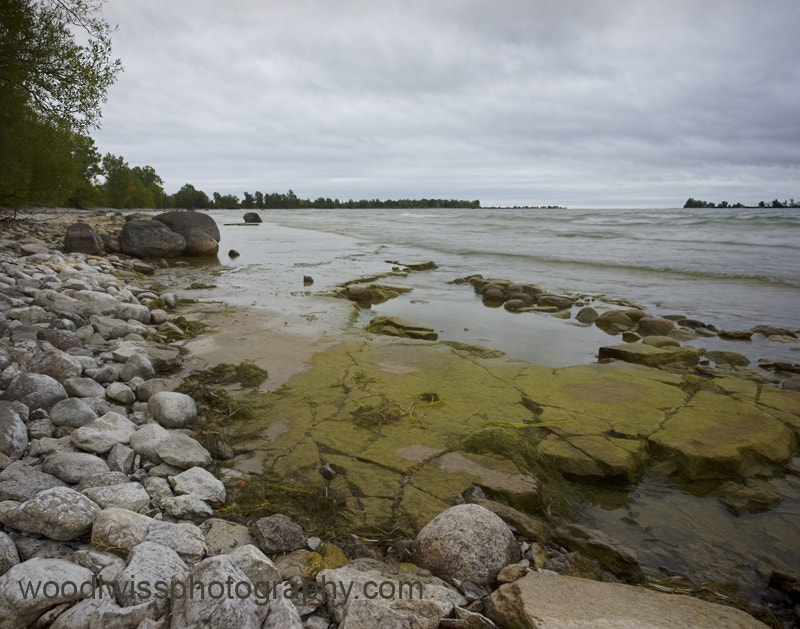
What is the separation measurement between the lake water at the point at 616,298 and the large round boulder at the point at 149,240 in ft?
5.22

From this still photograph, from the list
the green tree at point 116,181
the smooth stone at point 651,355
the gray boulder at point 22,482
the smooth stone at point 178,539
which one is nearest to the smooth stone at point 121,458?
the gray boulder at point 22,482

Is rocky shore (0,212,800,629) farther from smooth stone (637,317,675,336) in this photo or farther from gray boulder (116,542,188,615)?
smooth stone (637,317,675,336)

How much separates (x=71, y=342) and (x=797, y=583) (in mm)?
5276

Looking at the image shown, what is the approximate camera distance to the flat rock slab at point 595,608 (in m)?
1.66

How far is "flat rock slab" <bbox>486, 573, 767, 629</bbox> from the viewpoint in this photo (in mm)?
1660

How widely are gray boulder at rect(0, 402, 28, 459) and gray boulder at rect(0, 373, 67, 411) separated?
0.30 m

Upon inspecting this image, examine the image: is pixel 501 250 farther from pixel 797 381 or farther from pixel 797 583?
pixel 797 583

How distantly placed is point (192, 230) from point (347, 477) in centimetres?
1428

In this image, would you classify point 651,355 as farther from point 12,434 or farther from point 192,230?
point 192,230

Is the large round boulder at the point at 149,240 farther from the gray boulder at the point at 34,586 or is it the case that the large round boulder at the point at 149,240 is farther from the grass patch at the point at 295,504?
the gray boulder at the point at 34,586

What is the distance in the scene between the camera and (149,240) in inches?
546

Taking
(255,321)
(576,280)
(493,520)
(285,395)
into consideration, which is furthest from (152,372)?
(576,280)

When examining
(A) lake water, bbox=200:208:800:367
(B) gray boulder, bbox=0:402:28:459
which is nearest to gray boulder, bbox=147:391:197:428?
(B) gray boulder, bbox=0:402:28:459

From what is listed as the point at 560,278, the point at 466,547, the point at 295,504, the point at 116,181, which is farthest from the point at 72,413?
the point at 116,181
